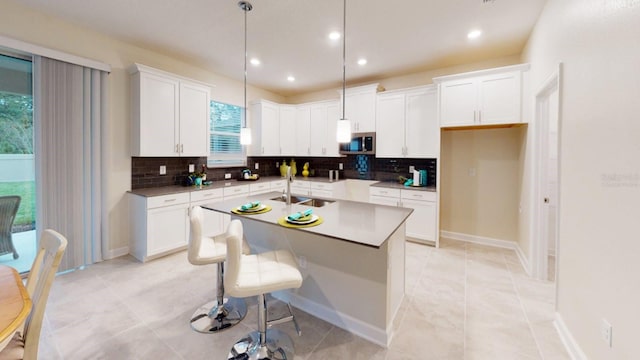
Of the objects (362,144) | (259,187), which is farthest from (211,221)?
(362,144)

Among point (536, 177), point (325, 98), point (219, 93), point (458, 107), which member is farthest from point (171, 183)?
point (536, 177)

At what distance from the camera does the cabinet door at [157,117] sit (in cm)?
336

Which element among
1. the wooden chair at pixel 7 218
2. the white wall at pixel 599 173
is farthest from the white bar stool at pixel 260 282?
the wooden chair at pixel 7 218

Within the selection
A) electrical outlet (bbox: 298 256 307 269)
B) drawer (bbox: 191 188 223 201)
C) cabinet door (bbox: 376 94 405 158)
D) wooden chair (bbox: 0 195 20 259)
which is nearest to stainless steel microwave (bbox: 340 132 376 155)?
cabinet door (bbox: 376 94 405 158)

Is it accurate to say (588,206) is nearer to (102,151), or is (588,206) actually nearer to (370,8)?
(370,8)

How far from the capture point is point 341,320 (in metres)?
2.08

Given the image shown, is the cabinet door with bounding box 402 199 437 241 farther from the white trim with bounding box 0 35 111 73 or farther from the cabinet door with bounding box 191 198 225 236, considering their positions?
the white trim with bounding box 0 35 111 73

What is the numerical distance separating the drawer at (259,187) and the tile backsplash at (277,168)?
0.61m

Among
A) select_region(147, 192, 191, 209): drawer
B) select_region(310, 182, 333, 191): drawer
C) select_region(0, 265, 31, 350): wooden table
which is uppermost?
select_region(310, 182, 333, 191): drawer

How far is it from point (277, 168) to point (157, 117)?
9.43ft

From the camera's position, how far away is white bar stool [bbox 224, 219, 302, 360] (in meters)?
1.47

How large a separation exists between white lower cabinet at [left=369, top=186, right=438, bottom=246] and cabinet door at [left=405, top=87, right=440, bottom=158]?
0.64m

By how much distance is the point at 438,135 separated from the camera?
3.81 m

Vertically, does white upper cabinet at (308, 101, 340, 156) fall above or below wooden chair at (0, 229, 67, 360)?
above
